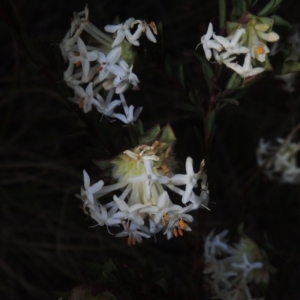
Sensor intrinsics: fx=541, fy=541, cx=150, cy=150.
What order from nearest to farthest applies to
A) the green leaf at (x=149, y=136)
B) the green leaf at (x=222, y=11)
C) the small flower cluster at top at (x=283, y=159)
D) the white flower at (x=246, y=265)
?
1. the green leaf at (x=149, y=136)
2. the green leaf at (x=222, y=11)
3. the white flower at (x=246, y=265)
4. the small flower cluster at top at (x=283, y=159)

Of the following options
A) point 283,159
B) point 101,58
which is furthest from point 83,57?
point 283,159

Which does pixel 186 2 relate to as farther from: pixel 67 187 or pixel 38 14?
pixel 67 187

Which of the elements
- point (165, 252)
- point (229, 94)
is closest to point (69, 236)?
point (165, 252)

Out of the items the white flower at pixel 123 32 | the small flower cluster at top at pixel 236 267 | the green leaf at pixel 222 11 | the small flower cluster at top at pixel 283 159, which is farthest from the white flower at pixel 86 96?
the small flower cluster at top at pixel 283 159

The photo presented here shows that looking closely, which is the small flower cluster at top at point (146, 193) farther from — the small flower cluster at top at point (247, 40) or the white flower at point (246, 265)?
the white flower at point (246, 265)

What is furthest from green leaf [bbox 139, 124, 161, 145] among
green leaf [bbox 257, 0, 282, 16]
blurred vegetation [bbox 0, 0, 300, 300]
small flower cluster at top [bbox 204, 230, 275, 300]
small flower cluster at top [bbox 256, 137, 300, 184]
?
blurred vegetation [bbox 0, 0, 300, 300]

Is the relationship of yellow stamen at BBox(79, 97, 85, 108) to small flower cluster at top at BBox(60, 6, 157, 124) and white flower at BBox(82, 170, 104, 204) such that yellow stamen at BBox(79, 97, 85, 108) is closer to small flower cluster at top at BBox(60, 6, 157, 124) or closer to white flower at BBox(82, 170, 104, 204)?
small flower cluster at top at BBox(60, 6, 157, 124)

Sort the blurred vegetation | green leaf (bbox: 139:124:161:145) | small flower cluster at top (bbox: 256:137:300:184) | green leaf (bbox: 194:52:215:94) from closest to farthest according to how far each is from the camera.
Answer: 1. green leaf (bbox: 139:124:161:145)
2. green leaf (bbox: 194:52:215:94)
3. small flower cluster at top (bbox: 256:137:300:184)
4. the blurred vegetation
